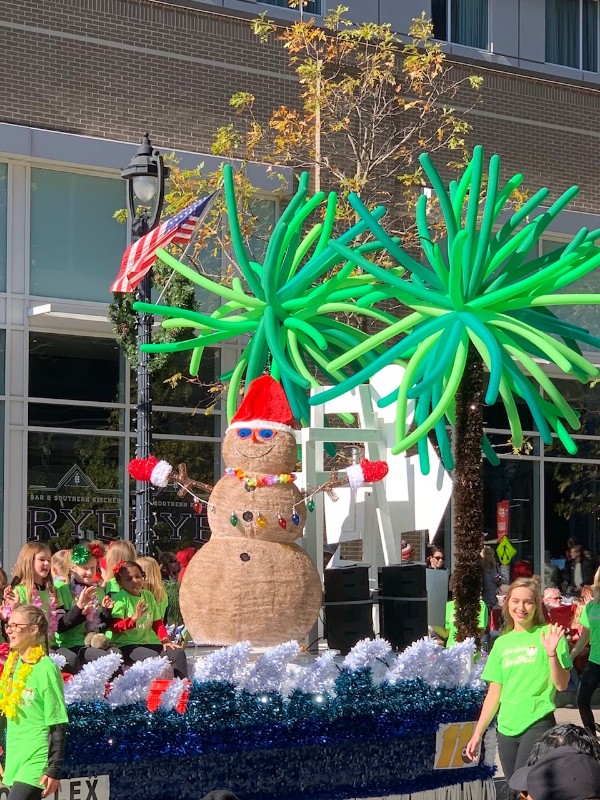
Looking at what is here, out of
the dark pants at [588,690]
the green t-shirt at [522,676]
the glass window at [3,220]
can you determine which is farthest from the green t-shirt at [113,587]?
the glass window at [3,220]

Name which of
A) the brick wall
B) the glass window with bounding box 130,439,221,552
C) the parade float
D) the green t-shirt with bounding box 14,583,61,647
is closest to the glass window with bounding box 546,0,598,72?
the brick wall

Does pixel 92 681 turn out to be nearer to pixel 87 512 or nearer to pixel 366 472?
pixel 366 472

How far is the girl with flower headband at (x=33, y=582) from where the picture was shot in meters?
8.54

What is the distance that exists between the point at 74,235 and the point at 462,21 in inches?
328

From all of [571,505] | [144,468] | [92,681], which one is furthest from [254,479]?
[571,505]

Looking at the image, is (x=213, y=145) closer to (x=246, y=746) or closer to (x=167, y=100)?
(x=167, y=100)

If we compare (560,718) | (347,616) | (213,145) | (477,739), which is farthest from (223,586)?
(213,145)

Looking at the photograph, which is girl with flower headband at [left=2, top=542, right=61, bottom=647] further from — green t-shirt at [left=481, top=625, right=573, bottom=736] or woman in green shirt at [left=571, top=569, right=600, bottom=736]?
woman in green shirt at [left=571, top=569, right=600, bottom=736]

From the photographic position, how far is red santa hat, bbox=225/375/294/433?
10.3m

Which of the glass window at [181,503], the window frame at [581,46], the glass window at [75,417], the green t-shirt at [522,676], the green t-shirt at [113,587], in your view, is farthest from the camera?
the window frame at [581,46]

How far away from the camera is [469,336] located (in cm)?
1132

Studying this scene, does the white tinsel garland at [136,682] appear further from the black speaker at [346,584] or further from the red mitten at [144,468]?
the black speaker at [346,584]

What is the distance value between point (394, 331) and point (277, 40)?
382 inches

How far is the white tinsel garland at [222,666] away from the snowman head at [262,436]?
2.39 meters
